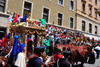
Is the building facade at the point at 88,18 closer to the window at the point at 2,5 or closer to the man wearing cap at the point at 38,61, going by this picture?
the window at the point at 2,5

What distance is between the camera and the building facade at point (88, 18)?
20188mm

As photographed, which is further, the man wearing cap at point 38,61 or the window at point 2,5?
the window at point 2,5

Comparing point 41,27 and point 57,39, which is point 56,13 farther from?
point 41,27

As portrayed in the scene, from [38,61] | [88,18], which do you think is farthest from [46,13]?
[38,61]

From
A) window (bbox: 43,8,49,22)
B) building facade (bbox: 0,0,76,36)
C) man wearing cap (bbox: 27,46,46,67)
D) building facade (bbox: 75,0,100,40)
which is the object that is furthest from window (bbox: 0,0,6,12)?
building facade (bbox: 75,0,100,40)

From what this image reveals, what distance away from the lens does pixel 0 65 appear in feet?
17.9

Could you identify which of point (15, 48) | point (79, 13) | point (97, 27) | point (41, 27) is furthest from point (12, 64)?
point (97, 27)

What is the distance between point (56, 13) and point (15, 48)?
38.8 feet

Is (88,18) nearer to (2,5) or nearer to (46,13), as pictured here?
(46,13)

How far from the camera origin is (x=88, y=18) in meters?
22.5

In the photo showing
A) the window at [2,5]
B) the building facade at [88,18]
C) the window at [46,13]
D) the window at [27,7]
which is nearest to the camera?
the window at [2,5]

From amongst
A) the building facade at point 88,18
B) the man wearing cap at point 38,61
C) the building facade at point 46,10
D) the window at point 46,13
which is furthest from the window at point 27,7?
the man wearing cap at point 38,61

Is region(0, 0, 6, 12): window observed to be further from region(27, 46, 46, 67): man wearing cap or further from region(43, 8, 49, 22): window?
region(27, 46, 46, 67): man wearing cap

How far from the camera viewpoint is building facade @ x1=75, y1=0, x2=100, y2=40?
20.2 meters
